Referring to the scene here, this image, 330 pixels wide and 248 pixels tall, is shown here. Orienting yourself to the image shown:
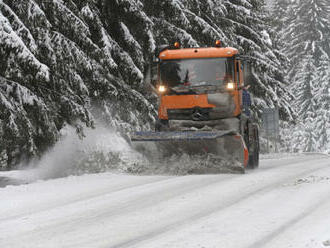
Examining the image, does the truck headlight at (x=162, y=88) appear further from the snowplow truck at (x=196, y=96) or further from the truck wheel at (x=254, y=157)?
the truck wheel at (x=254, y=157)

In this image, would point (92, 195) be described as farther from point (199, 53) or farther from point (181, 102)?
point (199, 53)

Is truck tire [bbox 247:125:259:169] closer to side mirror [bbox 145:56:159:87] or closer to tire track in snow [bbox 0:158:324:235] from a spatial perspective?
side mirror [bbox 145:56:159:87]

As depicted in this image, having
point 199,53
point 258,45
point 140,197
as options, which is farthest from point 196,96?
point 258,45

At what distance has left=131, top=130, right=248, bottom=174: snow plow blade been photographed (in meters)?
10.5

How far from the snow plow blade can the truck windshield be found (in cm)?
135

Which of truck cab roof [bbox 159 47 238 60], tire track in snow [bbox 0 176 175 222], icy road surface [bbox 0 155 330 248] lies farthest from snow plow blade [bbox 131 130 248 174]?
truck cab roof [bbox 159 47 238 60]

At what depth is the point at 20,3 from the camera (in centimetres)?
1027

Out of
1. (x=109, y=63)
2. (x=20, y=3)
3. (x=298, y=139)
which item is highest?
(x=20, y=3)

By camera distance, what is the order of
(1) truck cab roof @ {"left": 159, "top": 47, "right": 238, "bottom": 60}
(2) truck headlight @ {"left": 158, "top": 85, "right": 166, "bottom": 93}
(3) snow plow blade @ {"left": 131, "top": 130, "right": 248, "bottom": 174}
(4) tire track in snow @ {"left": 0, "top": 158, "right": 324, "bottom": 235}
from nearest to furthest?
1. (4) tire track in snow @ {"left": 0, "top": 158, "right": 324, "bottom": 235}
2. (3) snow plow blade @ {"left": 131, "top": 130, "right": 248, "bottom": 174}
3. (1) truck cab roof @ {"left": 159, "top": 47, "right": 238, "bottom": 60}
4. (2) truck headlight @ {"left": 158, "top": 85, "right": 166, "bottom": 93}

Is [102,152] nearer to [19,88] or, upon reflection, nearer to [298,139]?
[19,88]

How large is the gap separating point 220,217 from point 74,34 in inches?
291

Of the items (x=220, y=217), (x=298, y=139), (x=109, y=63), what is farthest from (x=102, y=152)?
(x=298, y=139)

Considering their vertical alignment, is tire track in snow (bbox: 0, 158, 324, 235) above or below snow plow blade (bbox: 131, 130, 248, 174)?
below

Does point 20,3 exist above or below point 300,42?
below
